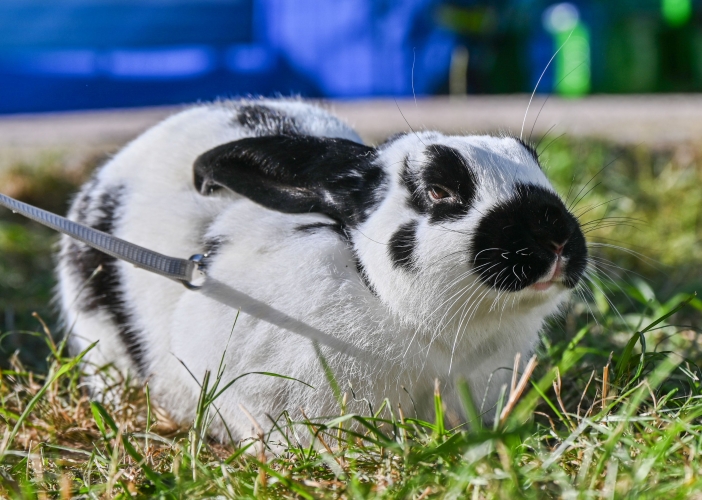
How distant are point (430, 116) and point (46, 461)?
17.4 feet

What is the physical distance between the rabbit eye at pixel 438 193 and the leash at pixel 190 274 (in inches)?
17.9

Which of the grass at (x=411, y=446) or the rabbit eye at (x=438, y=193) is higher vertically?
the rabbit eye at (x=438, y=193)

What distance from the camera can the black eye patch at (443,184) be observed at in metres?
2.20

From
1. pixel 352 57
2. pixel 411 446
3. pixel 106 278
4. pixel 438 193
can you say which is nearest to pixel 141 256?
pixel 106 278

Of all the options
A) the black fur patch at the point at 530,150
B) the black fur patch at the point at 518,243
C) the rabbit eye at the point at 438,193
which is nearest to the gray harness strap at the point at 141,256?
the rabbit eye at the point at 438,193

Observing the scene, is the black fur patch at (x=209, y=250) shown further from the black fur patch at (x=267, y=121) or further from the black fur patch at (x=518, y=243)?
the black fur patch at (x=518, y=243)

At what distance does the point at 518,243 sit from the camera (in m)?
2.11

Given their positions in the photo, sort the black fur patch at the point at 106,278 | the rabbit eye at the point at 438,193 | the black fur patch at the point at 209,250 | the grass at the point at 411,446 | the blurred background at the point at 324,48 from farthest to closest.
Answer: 1. the blurred background at the point at 324,48
2. the black fur patch at the point at 106,278
3. the black fur patch at the point at 209,250
4. the rabbit eye at the point at 438,193
5. the grass at the point at 411,446

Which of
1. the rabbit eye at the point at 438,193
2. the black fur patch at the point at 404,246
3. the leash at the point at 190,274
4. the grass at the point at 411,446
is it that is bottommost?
the grass at the point at 411,446

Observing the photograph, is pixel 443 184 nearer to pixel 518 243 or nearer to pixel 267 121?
pixel 518 243

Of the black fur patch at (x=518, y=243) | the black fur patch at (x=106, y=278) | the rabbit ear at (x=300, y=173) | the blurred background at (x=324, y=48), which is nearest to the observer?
the black fur patch at (x=518, y=243)

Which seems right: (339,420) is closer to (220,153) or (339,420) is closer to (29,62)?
(220,153)

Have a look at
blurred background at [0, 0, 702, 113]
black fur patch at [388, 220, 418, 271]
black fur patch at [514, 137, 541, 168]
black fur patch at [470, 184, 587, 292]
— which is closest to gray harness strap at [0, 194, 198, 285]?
black fur patch at [388, 220, 418, 271]

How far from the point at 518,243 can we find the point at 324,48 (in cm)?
781
